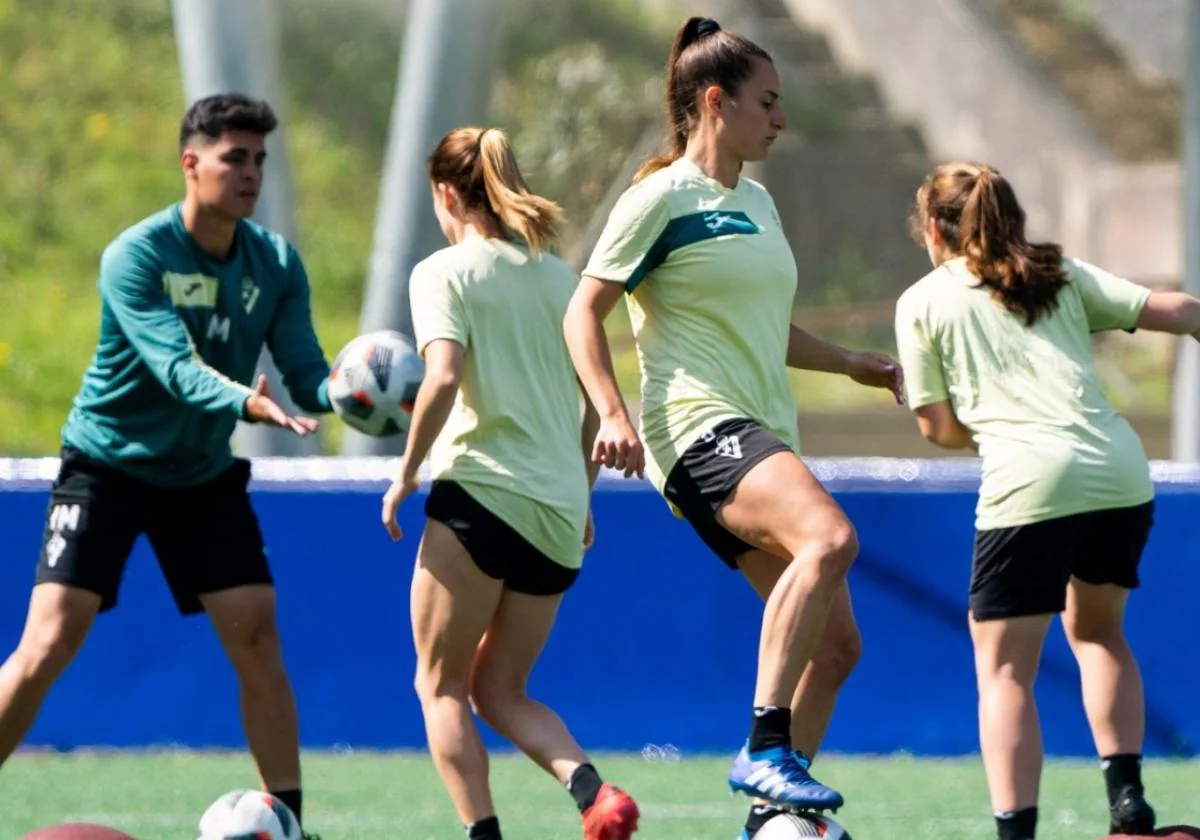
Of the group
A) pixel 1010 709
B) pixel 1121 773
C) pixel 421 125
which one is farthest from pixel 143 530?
pixel 421 125

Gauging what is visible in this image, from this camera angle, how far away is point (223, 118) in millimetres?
6484

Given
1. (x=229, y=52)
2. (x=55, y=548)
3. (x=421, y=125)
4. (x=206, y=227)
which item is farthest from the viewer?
(x=421, y=125)

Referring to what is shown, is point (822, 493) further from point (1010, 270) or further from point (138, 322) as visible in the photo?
point (138, 322)

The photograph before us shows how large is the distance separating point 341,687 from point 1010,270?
12.7ft

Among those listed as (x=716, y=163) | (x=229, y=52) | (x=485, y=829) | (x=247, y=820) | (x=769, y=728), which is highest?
(x=716, y=163)

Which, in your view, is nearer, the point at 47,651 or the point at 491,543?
the point at 491,543

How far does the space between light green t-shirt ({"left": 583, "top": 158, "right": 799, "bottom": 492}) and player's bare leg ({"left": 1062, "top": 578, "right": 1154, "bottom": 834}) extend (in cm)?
98

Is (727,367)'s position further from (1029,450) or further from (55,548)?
(55,548)

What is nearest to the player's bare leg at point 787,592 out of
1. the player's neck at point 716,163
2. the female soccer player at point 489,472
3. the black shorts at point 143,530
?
the female soccer player at point 489,472

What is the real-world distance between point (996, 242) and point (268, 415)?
1968 millimetres

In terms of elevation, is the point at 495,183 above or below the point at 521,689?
above

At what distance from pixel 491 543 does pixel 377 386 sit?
61 cm

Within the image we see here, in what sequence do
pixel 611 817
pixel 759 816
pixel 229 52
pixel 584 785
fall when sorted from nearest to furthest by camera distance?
1. pixel 759 816
2. pixel 611 817
3. pixel 584 785
4. pixel 229 52

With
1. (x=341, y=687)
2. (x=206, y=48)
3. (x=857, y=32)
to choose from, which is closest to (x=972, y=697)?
(x=341, y=687)
